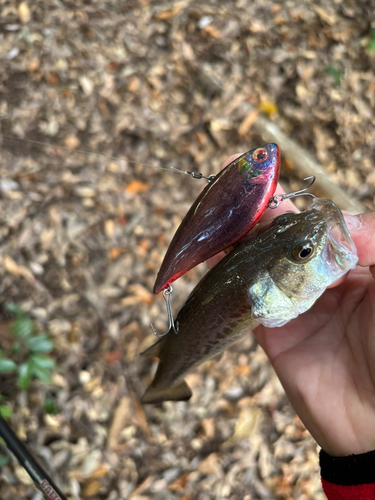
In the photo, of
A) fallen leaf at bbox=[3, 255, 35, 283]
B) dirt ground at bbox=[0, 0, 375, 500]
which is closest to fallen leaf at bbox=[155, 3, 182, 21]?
dirt ground at bbox=[0, 0, 375, 500]

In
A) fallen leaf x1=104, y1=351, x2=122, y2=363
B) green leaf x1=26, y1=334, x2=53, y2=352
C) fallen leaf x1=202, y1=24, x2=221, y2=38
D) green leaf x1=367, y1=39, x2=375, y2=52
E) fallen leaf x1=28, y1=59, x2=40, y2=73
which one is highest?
fallen leaf x1=28, y1=59, x2=40, y2=73

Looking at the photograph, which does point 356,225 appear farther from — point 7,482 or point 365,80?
point 365,80

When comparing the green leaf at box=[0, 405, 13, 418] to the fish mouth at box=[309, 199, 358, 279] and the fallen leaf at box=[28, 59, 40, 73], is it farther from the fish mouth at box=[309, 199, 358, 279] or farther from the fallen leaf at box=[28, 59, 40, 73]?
the fallen leaf at box=[28, 59, 40, 73]

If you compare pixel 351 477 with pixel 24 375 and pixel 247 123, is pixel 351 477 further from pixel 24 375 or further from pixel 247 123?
pixel 247 123

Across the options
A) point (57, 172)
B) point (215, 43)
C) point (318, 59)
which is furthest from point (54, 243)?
point (318, 59)

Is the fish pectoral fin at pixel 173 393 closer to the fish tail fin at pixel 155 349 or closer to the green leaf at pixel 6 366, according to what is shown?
the fish tail fin at pixel 155 349

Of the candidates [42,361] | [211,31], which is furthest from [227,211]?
[211,31]
